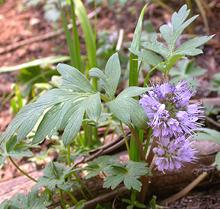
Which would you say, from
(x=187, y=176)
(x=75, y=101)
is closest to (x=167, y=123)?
(x=75, y=101)

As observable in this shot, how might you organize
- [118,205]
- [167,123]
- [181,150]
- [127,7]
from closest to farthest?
[167,123] < [181,150] < [118,205] < [127,7]

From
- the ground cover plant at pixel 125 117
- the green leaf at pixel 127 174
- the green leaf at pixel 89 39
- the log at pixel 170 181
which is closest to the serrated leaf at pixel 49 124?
the ground cover plant at pixel 125 117

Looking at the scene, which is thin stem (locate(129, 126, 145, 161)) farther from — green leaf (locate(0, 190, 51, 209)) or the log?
green leaf (locate(0, 190, 51, 209))

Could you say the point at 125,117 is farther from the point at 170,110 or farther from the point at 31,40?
the point at 31,40

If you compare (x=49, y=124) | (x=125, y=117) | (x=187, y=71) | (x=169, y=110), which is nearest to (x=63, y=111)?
(x=49, y=124)

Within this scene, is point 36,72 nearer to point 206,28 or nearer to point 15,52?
point 15,52

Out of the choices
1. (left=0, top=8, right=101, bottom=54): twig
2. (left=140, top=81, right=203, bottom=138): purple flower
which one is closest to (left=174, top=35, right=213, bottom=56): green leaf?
(left=140, top=81, right=203, bottom=138): purple flower

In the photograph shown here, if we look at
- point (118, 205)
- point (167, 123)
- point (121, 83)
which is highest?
point (167, 123)
